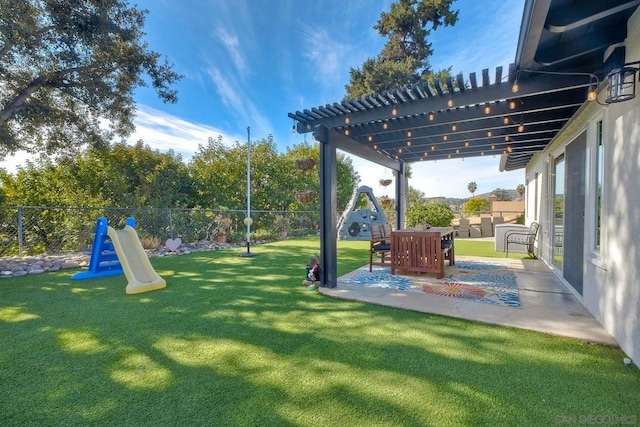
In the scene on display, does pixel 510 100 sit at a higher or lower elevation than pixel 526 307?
higher

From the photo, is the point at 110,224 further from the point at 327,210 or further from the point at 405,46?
the point at 405,46

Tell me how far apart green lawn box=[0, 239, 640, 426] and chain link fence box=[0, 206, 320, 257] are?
15.0 feet

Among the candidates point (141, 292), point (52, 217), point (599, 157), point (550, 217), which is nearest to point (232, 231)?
point (52, 217)

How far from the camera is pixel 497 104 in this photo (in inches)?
170

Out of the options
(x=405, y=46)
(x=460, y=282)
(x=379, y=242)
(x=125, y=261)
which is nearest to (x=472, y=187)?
(x=405, y=46)

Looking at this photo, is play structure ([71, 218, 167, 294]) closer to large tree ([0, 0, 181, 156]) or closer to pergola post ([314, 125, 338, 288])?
pergola post ([314, 125, 338, 288])

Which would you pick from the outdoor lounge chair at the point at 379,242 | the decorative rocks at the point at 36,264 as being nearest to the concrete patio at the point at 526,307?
the outdoor lounge chair at the point at 379,242

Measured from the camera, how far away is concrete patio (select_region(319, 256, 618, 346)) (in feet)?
9.19

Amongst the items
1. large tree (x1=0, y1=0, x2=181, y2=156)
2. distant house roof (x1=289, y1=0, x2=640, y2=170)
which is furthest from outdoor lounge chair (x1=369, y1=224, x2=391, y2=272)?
large tree (x1=0, y1=0, x2=181, y2=156)

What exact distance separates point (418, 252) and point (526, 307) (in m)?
1.83

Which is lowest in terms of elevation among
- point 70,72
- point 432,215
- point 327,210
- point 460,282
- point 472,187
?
point 460,282

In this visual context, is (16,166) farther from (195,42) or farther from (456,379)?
(456,379)

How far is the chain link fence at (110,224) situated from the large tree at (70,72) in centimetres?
167

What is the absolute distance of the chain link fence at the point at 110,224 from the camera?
6.68 meters
